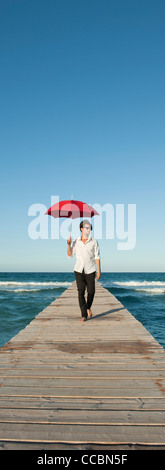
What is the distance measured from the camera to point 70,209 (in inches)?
226

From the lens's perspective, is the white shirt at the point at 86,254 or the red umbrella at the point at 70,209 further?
the red umbrella at the point at 70,209

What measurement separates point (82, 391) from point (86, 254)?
123 inches

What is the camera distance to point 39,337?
4.65m

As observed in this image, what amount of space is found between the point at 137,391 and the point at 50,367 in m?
1.11

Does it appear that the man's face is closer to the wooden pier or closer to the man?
the man

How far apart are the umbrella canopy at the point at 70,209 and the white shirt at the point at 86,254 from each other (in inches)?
24.6

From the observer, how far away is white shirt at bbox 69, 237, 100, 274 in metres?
5.57

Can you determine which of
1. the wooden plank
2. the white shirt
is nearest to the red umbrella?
the white shirt

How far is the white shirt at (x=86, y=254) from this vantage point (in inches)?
219

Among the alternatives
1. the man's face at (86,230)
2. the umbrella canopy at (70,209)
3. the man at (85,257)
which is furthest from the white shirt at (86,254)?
the umbrella canopy at (70,209)

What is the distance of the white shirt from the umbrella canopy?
24.6 inches

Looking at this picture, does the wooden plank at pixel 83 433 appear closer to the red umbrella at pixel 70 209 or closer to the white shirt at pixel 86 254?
the white shirt at pixel 86 254
